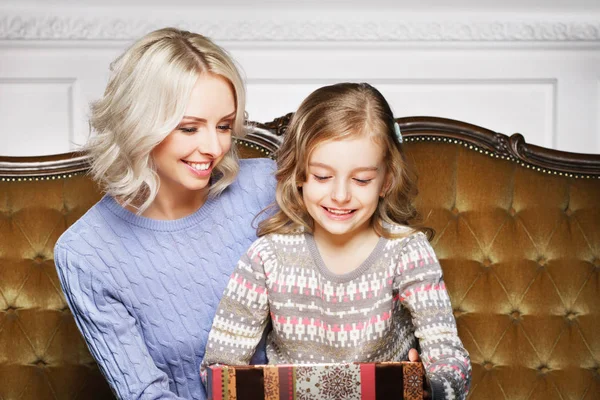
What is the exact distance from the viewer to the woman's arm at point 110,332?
5.62 feet

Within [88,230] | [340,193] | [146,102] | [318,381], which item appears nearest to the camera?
[318,381]

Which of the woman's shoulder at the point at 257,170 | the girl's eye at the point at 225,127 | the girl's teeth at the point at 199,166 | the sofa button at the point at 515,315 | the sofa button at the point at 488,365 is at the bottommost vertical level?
the sofa button at the point at 488,365

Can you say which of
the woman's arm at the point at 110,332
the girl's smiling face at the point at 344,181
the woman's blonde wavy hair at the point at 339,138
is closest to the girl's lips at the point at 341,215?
the girl's smiling face at the point at 344,181

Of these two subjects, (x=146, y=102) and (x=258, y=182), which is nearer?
(x=146, y=102)

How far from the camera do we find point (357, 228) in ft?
5.80

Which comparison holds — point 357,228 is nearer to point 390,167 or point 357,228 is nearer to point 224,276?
point 390,167

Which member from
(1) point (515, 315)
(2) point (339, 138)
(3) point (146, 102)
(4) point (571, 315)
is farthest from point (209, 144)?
(4) point (571, 315)

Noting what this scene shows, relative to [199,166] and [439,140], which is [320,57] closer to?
[439,140]

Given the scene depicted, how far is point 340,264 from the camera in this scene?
175 cm

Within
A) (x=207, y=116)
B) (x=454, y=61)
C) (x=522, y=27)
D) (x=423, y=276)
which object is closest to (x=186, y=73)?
(x=207, y=116)

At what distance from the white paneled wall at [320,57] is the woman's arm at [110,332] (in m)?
0.98

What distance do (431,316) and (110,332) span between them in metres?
0.72

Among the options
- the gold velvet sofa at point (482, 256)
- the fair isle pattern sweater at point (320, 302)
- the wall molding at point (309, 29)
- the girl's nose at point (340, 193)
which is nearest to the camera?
the girl's nose at point (340, 193)

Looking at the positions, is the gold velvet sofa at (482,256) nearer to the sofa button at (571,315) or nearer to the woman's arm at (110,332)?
the sofa button at (571,315)
